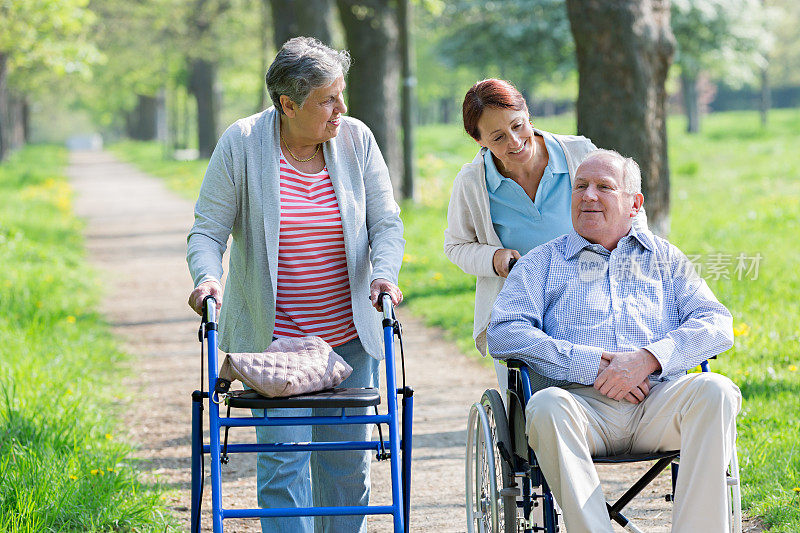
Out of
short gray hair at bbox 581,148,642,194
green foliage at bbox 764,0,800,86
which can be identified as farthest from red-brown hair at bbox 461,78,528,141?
green foliage at bbox 764,0,800,86

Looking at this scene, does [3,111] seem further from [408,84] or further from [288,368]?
[288,368]

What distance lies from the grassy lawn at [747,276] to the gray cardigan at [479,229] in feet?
0.65

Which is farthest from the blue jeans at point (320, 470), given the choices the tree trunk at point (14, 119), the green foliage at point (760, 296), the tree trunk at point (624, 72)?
the tree trunk at point (14, 119)

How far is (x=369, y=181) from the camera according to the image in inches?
137

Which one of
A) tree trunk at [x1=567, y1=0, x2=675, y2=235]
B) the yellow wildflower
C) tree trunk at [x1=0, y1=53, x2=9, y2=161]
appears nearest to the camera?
the yellow wildflower

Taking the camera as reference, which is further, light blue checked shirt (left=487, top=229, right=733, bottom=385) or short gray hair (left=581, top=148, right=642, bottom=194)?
short gray hair (left=581, top=148, right=642, bottom=194)

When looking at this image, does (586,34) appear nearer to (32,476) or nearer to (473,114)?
(473,114)

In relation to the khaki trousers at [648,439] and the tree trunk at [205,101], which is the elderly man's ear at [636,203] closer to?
the khaki trousers at [648,439]

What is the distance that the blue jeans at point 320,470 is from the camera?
339cm

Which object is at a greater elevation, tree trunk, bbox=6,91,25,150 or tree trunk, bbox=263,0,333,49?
tree trunk, bbox=6,91,25,150

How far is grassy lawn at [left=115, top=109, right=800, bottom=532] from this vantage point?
4457mm

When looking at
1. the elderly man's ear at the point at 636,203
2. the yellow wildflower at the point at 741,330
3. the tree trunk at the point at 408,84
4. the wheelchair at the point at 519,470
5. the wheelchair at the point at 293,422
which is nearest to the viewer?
the wheelchair at the point at 293,422

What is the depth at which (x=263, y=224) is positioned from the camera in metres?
3.29

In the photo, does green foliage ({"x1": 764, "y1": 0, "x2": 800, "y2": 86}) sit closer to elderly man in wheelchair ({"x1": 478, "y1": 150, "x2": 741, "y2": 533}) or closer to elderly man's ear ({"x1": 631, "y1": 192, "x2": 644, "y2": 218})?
elderly man's ear ({"x1": 631, "y1": 192, "x2": 644, "y2": 218})
